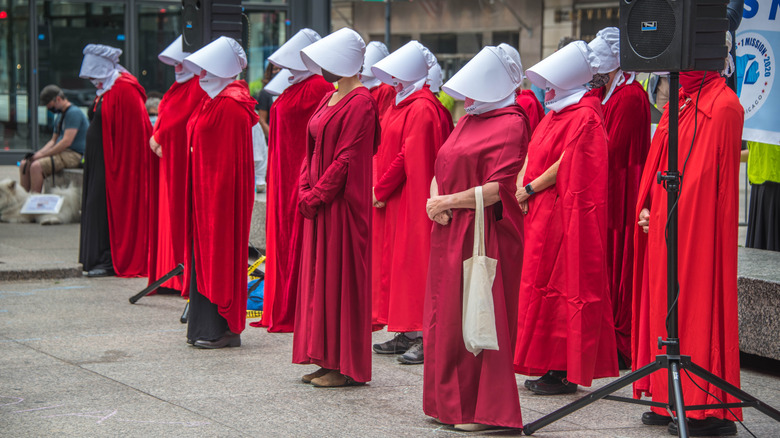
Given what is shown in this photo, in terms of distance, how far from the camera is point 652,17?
4.86 meters

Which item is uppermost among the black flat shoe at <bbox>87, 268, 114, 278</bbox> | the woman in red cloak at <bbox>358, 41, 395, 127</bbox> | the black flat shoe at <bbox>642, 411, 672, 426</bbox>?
the woman in red cloak at <bbox>358, 41, 395, 127</bbox>

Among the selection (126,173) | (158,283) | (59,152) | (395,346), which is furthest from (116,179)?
(395,346)

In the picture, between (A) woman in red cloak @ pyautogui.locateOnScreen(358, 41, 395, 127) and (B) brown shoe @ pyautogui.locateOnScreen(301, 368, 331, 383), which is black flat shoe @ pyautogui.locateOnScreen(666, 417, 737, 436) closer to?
(B) brown shoe @ pyautogui.locateOnScreen(301, 368, 331, 383)

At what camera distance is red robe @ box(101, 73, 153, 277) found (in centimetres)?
1015

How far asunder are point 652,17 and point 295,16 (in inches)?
427

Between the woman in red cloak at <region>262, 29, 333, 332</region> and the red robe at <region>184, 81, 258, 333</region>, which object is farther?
the woman in red cloak at <region>262, 29, 333, 332</region>

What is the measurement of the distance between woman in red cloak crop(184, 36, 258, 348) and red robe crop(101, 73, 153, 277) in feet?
10.8

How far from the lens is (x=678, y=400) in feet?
15.0

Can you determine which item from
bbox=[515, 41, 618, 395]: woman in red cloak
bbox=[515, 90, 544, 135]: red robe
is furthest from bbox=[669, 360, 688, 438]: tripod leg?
bbox=[515, 90, 544, 135]: red robe

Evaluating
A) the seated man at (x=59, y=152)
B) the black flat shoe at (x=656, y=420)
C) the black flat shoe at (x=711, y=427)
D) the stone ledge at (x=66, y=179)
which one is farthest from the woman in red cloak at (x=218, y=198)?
the stone ledge at (x=66, y=179)

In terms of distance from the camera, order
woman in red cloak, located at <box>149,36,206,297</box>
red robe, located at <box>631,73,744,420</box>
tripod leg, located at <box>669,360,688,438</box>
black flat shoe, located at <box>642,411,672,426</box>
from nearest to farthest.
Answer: tripod leg, located at <box>669,360,688,438</box>
red robe, located at <box>631,73,744,420</box>
black flat shoe, located at <box>642,411,672,426</box>
woman in red cloak, located at <box>149,36,206,297</box>

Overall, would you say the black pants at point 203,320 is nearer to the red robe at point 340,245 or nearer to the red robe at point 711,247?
the red robe at point 340,245

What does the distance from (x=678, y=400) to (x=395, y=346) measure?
Answer: 282cm

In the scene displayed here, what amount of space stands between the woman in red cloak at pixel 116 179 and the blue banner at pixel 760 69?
582cm
